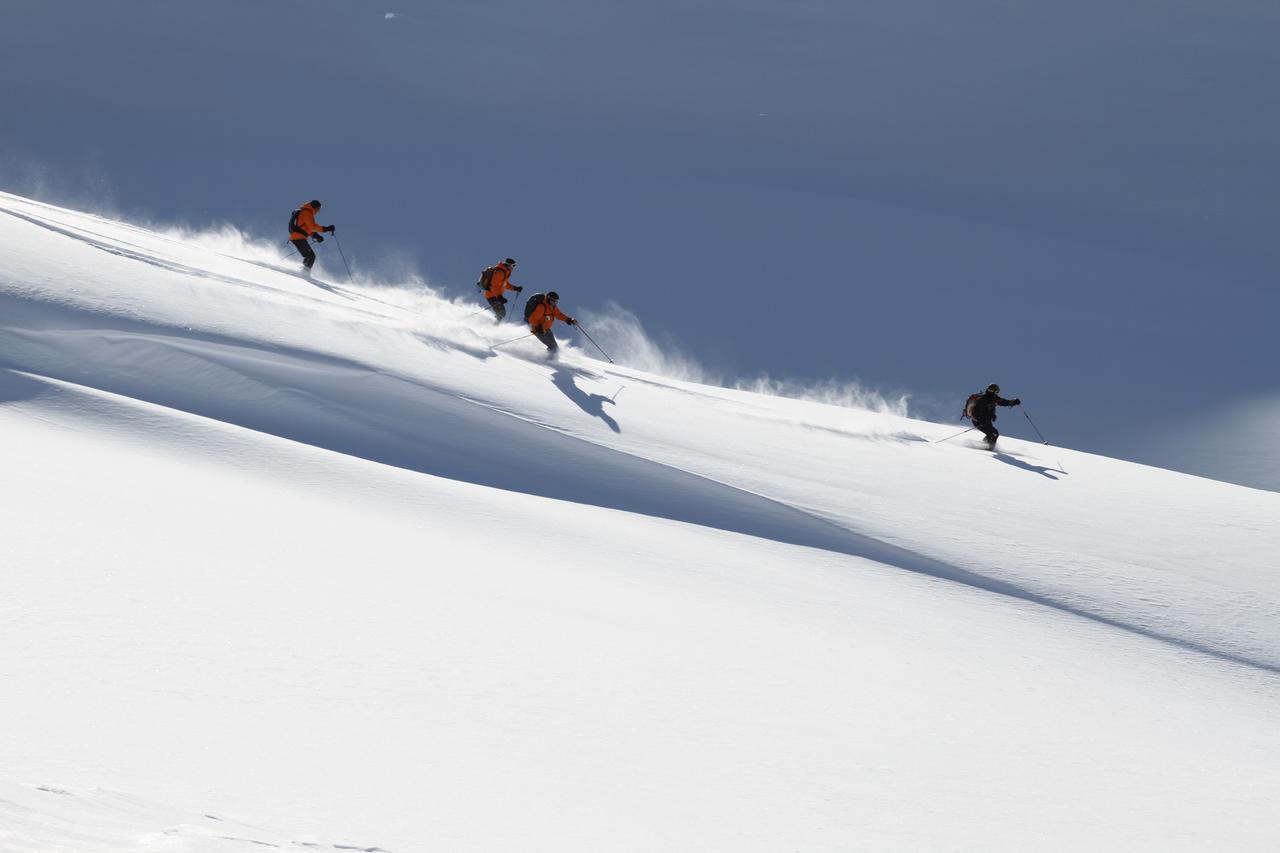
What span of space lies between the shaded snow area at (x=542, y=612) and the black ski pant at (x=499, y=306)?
6.83 ft

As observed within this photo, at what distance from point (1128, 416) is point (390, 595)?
38709mm

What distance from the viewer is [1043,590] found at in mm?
Answer: 10133

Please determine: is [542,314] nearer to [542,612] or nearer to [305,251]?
[305,251]

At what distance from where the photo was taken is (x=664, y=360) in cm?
5169

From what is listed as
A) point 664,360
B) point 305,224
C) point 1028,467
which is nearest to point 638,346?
point 664,360

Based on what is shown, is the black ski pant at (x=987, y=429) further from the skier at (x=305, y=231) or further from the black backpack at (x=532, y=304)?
the skier at (x=305, y=231)

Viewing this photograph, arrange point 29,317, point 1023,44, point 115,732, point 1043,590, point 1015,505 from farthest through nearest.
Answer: point 1023,44 < point 1015,505 < point 29,317 < point 1043,590 < point 115,732

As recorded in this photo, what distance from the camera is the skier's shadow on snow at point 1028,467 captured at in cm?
1454

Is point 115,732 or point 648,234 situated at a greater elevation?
point 648,234

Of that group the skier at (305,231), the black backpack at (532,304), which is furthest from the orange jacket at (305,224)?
the black backpack at (532,304)

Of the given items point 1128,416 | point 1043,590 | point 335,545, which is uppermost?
point 1128,416

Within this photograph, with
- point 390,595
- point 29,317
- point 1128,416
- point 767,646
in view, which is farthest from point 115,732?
point 1128,416

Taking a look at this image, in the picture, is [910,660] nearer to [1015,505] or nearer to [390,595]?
[390,595]

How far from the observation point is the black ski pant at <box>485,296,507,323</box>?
1708 centimetres
